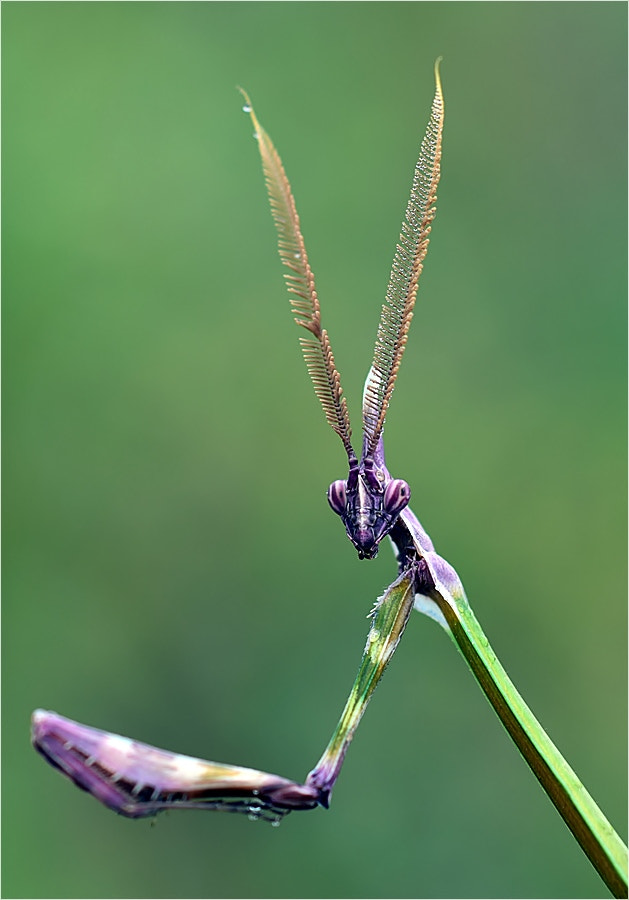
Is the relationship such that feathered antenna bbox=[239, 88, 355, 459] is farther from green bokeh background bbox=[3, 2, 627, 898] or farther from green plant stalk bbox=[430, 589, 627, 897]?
green bokeh background bbox=[3, 2, 627, 898]

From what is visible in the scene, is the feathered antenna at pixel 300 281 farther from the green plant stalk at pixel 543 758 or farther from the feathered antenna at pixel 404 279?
the green plant stalk at pixel 543 758

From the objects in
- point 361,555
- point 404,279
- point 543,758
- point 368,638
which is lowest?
point 543,758

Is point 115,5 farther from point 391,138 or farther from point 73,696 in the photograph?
point 73,696

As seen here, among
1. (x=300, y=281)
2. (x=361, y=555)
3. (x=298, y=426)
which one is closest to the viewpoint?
(x=300, y=281)

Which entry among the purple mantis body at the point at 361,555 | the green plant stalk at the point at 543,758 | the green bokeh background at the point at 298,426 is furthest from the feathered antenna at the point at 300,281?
the green bokeh background at the point at 298,426

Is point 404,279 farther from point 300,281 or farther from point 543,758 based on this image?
point 543,758

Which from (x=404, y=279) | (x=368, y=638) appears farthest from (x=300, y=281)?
(x=368, y=638)

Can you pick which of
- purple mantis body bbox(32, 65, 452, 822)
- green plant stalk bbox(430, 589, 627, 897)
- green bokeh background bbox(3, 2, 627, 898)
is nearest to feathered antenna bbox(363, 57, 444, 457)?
purple mantis body bbox(32, 65, 452, 822)
